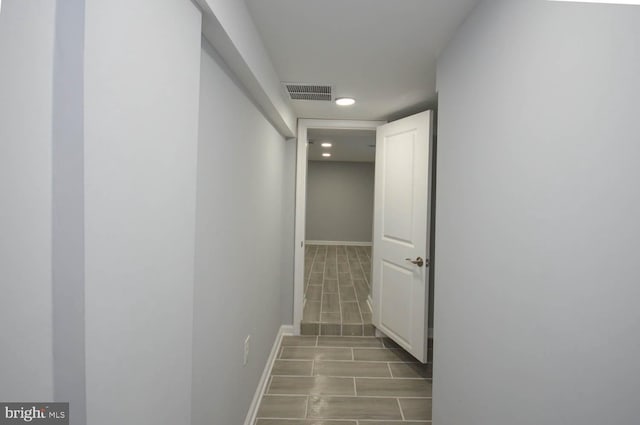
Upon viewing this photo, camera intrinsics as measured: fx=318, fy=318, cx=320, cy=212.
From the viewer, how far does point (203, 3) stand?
910mm

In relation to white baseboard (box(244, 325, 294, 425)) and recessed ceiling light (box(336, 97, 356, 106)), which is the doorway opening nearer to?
white baseboard (box(244, 325, 294, 425))

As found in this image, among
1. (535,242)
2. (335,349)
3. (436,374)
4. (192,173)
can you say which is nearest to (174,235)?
(192,173)

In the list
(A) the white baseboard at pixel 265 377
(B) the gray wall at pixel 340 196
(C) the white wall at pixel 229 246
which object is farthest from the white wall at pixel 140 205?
(B) the gray wall at pixel 340 196

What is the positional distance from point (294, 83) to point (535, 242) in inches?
74.6

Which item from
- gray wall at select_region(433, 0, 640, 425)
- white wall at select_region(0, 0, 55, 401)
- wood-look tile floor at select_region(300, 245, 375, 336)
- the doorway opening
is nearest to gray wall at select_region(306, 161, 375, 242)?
the doorway opening

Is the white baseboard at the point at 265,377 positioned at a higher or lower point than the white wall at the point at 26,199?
lower

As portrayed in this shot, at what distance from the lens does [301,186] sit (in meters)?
3.44

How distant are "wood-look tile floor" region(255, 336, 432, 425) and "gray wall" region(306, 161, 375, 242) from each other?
5948 mm

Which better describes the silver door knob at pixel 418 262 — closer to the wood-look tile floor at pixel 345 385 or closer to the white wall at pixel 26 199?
the wood-look tile floor at pixel 345 385

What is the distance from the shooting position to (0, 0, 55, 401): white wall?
1.50ft

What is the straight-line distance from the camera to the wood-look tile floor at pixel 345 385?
7.13 feet

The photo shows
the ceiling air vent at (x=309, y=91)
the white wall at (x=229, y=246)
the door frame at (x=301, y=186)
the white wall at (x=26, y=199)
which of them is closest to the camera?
the white wall at (x=26, y=199)

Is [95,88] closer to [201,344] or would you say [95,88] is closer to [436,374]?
[201,344]

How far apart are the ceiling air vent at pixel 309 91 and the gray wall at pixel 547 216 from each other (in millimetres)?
1147
